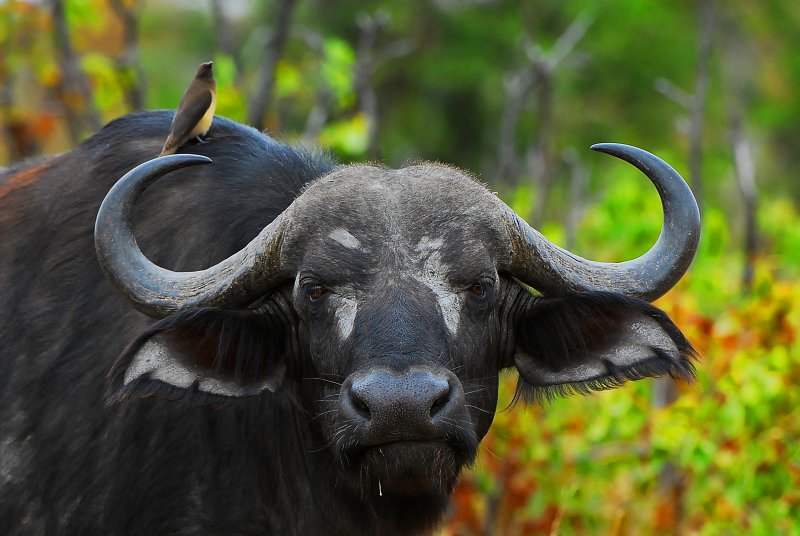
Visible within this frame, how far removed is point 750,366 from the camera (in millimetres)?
6621

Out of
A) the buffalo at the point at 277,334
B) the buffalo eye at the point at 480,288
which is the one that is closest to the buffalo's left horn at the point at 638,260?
the buffalo at the point at 277,334

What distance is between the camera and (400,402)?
3838 millimetres

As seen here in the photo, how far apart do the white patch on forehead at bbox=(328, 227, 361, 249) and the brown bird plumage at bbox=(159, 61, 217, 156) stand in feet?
3.27

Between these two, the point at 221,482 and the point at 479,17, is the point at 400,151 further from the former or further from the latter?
the point at 221,482

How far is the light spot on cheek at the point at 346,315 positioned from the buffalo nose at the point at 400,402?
0.28 m

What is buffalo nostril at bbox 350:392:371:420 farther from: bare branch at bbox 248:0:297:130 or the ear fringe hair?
bare branch at bbox 248:0:297:130

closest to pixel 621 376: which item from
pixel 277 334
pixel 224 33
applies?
pixel 277 334

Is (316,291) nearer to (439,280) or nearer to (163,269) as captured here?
(439,280)

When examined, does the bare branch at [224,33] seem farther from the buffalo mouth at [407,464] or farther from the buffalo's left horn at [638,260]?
the buffalo mouth at [407,464]

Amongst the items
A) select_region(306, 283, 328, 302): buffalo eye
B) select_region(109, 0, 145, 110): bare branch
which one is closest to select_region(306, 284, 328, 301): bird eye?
select_region(306, 283, 328, 302): buffalo eye

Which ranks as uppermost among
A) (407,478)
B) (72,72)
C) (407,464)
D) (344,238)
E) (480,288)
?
(344,238)

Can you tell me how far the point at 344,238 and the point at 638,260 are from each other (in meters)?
1.19

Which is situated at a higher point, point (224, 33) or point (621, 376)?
point (621, 376)

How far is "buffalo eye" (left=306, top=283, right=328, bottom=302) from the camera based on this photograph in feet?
14.4
